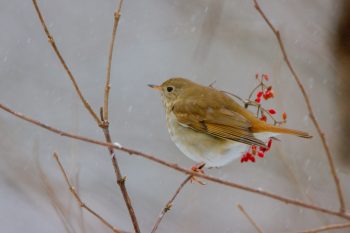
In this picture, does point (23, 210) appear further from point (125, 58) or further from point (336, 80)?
point (336, 80)

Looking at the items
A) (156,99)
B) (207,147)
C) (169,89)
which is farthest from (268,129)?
(156,99)

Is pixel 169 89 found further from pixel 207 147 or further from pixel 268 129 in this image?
pixel 268 129

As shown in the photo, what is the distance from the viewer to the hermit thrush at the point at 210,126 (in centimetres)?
327

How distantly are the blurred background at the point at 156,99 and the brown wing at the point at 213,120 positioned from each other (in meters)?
0.46

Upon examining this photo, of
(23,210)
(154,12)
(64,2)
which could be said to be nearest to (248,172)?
(23,210)

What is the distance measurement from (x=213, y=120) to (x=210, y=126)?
0.05 metres

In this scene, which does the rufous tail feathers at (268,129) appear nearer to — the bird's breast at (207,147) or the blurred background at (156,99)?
the bird's breast at (207,147)

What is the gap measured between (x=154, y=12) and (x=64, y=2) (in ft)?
5.46

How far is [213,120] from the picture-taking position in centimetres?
359

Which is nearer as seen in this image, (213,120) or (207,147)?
(207,147)

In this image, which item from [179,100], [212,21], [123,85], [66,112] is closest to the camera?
[179,100]

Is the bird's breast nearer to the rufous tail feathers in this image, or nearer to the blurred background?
the rufous tail feathers

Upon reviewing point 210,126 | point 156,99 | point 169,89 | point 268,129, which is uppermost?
point 156,99

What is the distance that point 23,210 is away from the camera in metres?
6.84
